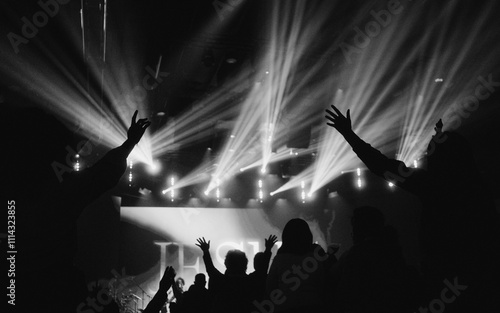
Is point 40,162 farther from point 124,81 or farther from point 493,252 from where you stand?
point 124,81

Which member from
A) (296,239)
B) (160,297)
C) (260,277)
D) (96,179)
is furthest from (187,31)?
(96,179)

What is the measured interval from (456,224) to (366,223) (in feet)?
2.47

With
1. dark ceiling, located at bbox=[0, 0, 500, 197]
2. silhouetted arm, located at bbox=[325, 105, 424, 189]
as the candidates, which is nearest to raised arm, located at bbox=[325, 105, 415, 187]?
silhouetted arm, located at bbox=[325, 105, 424, 189]

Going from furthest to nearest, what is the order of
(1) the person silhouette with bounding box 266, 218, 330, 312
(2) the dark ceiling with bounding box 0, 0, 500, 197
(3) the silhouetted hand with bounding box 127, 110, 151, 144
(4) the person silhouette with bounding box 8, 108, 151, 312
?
(2) the dark ceiling with bounding box 0, 0, 500, 197 < (1) the person silhouette with bounding box 266, 218, 330, 312 < (3) the silhouetted hand with bounding box 127, 110, 151, 144 < (4) the person silhouette with bounding box 8, 108, 151, 312

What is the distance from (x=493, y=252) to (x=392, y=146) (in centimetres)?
1121

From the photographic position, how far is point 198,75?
7723 millimetres

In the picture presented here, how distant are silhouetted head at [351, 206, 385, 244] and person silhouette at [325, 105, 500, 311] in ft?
1.68

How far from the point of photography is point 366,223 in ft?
7.95

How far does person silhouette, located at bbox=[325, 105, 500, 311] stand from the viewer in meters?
1.62

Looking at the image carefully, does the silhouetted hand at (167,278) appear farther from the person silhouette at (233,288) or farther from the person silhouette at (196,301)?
the person silhouette at (196,301)

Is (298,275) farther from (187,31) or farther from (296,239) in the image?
(187,31)

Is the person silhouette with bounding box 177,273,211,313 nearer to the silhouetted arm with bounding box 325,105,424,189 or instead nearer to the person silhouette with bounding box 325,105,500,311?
the silhouetted arm with bounding box 325,105,424,189

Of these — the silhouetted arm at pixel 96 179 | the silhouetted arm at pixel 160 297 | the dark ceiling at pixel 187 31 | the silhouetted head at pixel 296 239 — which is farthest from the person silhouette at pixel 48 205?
the dark ceiling at pixel 187 31

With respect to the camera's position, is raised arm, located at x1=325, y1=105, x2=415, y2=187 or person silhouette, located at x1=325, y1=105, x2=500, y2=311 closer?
person silhouette, located at x1=325, y1=105, x2=500, y2=311
